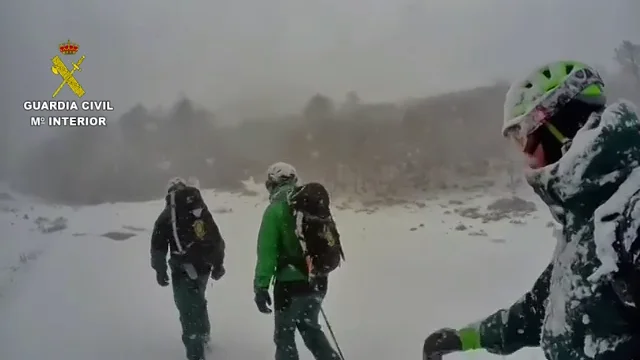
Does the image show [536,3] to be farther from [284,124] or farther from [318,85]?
[284,124]

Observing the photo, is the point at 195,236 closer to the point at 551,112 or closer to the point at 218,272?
the point at 218,272

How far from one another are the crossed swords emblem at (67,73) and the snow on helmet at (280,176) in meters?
0.60

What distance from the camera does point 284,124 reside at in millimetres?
1688

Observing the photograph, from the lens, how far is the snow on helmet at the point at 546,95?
128 centimetres

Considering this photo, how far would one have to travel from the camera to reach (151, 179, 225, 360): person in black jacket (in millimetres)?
1640

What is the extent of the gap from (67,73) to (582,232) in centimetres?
144

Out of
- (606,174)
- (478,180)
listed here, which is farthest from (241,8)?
(606,174)

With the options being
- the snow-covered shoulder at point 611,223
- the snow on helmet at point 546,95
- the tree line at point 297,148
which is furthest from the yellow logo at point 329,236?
the snow-covered shoulder at point 611,223

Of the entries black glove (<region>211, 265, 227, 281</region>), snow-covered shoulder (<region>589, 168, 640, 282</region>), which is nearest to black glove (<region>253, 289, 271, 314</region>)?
black glove (<region>211, 265, 227, 281</region>)

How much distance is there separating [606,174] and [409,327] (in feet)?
2.31

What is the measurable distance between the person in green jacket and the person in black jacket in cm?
14

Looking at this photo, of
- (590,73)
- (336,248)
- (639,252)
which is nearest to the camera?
(639,252)

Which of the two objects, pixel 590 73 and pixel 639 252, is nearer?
pixel 639 252

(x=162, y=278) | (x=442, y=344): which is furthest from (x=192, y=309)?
(x=442, y=344)
